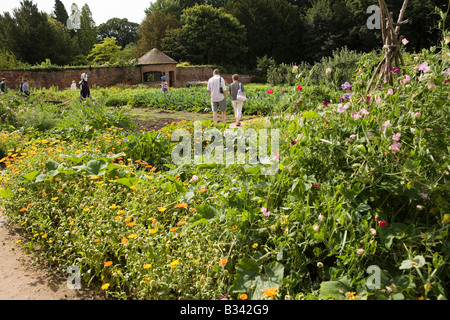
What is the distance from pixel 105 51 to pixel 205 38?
1105 cm

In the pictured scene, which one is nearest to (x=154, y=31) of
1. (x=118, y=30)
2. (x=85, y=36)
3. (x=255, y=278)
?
(x=85, y=36)

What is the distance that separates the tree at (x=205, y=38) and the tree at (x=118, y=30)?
922 inches

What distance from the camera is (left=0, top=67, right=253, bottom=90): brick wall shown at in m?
23.2

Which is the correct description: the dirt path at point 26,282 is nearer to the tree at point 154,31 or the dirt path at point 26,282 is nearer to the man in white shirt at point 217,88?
the man in white shirt at point 217,88

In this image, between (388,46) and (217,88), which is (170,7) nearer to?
(217,88)

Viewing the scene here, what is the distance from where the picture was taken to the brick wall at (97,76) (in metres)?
23.2

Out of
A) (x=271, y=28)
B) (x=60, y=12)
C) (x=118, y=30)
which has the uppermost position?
(x=118, y=30)

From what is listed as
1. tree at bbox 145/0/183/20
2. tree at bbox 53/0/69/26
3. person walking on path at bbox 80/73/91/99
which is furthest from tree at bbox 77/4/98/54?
person walking on path at bbox 80/73/91/99

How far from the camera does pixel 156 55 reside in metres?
29.1

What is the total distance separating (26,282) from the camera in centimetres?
222

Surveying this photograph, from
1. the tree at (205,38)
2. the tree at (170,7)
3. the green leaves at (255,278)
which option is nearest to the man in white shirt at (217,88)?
the green leaves at (255,278)

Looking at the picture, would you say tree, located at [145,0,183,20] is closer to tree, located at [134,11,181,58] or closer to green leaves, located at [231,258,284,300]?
tree, located at [134,11,181,58]
